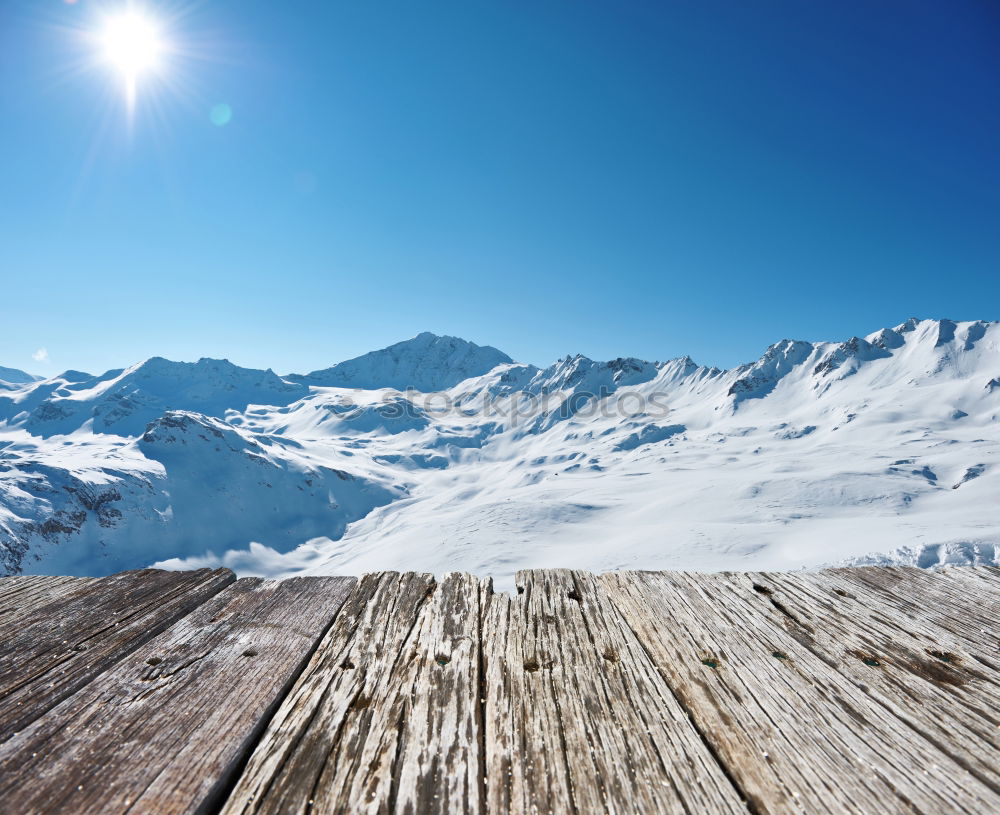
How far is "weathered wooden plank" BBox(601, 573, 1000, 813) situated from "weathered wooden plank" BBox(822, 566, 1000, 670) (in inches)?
36.7

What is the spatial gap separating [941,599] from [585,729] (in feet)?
9.92

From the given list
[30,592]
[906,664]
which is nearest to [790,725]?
[906,664]

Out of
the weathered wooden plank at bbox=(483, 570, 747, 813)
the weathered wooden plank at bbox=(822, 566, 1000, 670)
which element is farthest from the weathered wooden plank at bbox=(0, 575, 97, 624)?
the weathered wooden plank at bbox=(822, 566, 1000, 670)

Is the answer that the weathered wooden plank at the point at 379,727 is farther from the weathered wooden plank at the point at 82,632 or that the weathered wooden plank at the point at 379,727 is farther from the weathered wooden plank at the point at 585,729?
the weathered wooden plank at the point at 82,632

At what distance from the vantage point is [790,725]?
2.11 meters

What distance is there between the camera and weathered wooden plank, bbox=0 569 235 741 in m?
2.27

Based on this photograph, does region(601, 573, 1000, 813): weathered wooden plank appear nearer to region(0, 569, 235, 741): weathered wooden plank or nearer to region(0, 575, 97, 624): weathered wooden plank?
region(0, 569, 235, 741): weathered wooden plank

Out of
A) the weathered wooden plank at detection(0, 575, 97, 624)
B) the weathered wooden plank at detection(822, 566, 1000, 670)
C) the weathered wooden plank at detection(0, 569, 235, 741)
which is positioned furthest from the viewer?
the weathered wooden plank at detection(0, 575, 97, 624)

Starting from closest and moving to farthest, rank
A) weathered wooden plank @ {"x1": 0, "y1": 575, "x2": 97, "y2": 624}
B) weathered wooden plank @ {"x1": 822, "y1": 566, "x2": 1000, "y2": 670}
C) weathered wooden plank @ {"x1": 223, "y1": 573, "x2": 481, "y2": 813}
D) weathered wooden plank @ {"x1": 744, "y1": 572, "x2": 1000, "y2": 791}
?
weathered wooden plank @ {"x1": 223, "y1": 573, "x2": 481, "y2": 813} < weathered wooden plank @ {"x1": 744, "y1": 572, "x2": 1000, "y2": 791} < weathered wooden plank @ {"x1": 822, "y1": 566, "x2": 1000, "y2": 670} < weathered wooden plank @ {"x1": 0, "y1": 575, "x2": 97, "y2": 624}

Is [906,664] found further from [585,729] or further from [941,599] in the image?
[585,729]

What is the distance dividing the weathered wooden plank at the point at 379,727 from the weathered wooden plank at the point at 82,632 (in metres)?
1.09

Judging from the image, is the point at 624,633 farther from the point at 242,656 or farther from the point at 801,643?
the point at 242,656

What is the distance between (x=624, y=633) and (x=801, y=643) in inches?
39.5

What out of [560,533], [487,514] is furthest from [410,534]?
[560,533]
